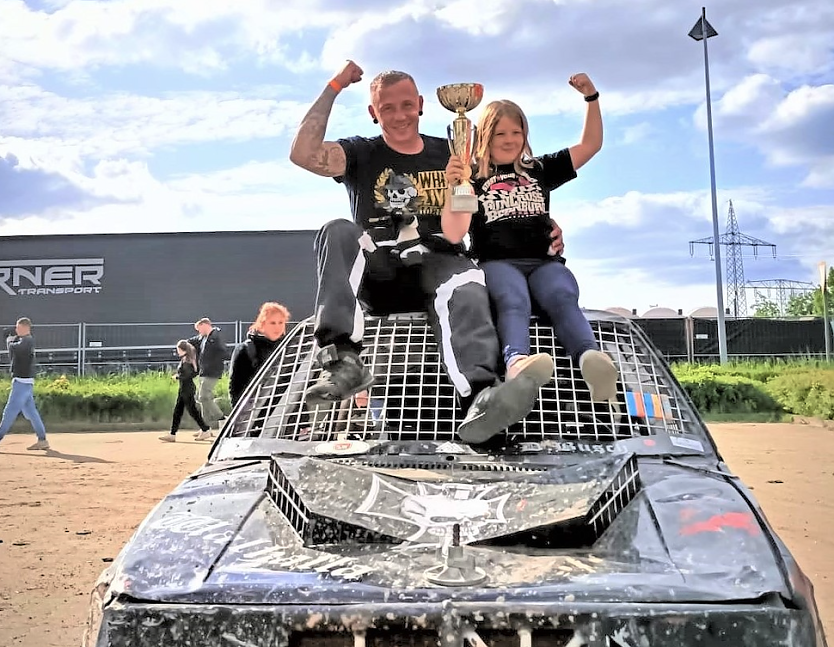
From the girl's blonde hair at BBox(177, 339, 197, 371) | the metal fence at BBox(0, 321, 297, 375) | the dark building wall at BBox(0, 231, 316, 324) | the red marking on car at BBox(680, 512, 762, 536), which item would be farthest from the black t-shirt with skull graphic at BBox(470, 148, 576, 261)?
the dark building wall at BBox(0, 231, 316, 324)

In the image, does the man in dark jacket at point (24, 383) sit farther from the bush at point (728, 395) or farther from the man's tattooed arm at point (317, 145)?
the bush at point (728, 395)

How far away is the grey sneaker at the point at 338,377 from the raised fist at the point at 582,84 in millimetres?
1667

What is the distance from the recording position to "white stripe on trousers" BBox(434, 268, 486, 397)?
9.25 feet

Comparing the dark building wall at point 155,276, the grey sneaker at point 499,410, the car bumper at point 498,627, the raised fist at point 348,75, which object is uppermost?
the dark building wall at point 155,276

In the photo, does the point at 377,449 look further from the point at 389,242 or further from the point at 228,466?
the point at 389,242

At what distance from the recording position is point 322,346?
2.92 meters

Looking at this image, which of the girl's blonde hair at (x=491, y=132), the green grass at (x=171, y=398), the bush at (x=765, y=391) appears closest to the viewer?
the girl's blonde hair at (x=491, y=132)

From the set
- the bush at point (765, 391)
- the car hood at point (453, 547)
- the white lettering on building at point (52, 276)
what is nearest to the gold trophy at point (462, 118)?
the car hood at point (453, 547)

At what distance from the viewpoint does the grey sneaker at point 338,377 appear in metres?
2.81

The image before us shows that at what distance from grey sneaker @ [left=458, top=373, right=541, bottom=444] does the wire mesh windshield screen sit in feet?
0.49

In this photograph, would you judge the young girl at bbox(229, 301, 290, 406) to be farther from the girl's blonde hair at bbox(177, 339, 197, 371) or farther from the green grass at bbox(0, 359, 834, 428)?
the green grass at bbox(0, 359, 834, 428)

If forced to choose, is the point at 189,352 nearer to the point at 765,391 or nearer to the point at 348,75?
the point at 348,75

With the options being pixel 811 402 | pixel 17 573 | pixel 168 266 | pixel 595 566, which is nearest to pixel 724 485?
pixel 595 566

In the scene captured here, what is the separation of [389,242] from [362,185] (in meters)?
0.35
